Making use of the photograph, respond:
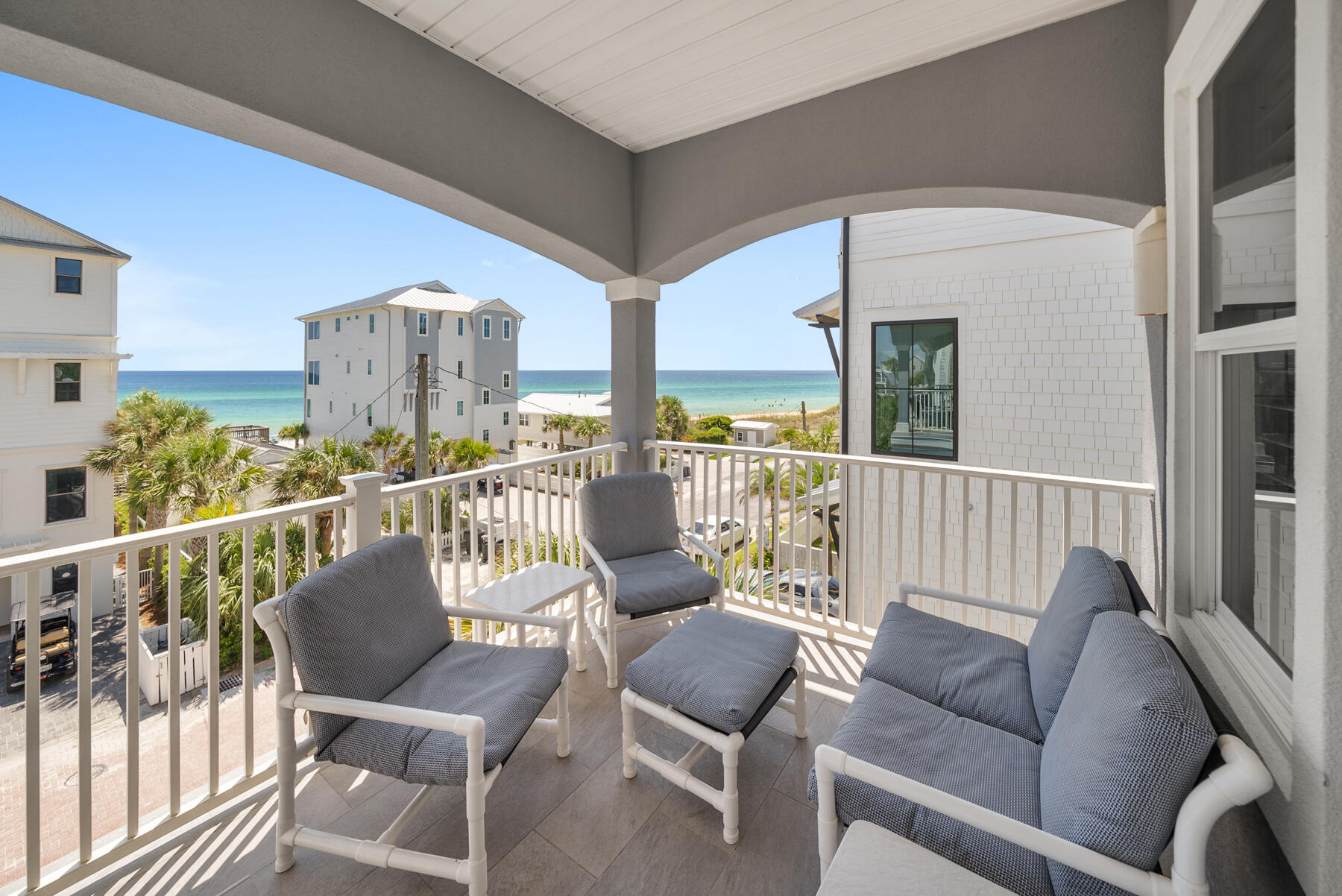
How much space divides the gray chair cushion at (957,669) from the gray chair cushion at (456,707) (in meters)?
1.08

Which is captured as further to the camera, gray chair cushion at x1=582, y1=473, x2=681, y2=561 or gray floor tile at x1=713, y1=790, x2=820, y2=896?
gray chair cushion at x1=582, y1=473, x2=681, y2=561

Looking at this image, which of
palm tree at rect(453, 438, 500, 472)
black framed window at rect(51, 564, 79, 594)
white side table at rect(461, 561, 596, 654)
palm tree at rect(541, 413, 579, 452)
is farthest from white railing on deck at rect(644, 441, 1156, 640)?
palm tree at rect(541, 413, 579, 452)

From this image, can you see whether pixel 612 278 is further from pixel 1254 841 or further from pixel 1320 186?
pixel 1254 841

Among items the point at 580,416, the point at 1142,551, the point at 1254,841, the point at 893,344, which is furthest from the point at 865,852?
the point at 580,416

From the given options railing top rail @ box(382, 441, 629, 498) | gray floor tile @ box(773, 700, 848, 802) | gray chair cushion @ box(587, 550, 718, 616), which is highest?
railing top rail @ box(382, 441, 629, 498)

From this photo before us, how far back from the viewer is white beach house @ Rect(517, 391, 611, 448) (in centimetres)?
2519

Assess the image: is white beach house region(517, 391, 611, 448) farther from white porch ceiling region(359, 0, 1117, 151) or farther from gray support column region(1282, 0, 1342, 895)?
gray support column region(1282, 0, 1342, 895)

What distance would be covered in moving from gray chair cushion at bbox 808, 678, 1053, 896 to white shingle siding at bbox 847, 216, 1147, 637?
8.96ft

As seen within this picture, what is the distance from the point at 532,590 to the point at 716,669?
104 cm

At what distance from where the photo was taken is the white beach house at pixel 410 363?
895 inches

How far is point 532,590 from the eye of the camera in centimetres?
255

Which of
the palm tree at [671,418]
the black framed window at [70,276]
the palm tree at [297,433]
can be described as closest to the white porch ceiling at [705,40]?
the black framed window at [70,276]

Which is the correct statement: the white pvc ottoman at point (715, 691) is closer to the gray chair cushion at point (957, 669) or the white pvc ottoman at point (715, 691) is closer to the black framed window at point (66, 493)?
the gray chair cushion at point (957, 669)

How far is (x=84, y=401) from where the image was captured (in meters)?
13.1
